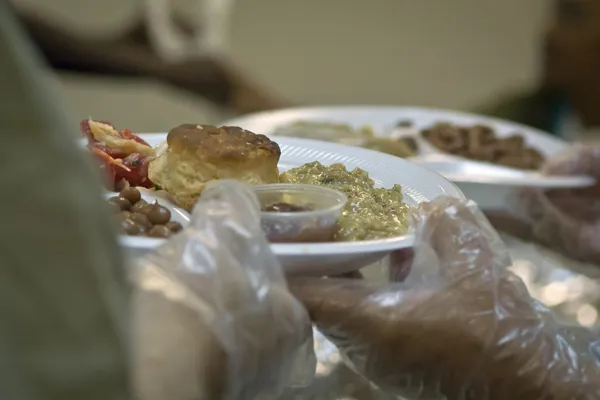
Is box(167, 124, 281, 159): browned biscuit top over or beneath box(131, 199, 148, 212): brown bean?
over

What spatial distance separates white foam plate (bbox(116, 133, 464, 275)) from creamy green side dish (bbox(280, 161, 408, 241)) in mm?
20

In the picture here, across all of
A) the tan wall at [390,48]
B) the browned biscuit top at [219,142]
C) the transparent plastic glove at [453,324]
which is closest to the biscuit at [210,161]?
the browned biscuit top at [219,142]

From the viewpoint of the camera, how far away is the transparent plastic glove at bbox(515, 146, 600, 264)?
43.8 inches

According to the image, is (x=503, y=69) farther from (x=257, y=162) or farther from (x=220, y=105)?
(x=257, y=162)

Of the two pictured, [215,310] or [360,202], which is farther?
[360,202]

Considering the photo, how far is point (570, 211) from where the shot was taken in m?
1.19

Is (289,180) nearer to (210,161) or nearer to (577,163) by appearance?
(210,161)

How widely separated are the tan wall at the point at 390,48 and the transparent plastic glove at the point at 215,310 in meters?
2.43

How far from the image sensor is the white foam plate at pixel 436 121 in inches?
41.8

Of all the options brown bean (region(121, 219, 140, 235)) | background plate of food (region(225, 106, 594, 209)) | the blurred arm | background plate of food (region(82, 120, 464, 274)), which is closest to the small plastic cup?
background plate of food (region(82, 120, 464, 274))

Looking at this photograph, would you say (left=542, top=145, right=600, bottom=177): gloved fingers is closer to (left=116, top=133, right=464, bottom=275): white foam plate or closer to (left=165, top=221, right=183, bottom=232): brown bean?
(left=116, top=133, right=464, bottom=275): white foam plate

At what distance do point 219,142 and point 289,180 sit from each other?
0.27 ft

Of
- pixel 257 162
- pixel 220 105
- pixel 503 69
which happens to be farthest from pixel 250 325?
pixel 503 69

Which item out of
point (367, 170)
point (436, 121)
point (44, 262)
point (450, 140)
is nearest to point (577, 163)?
point (450, 140)
